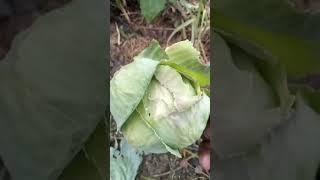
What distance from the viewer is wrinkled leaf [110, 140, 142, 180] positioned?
68 cm

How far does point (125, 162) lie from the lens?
27.3 inches

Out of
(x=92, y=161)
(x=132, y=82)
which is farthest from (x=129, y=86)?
(x=92, y=161)

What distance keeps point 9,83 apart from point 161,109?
7.1 inches

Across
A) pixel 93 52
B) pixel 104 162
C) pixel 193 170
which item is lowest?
pixel 193 170

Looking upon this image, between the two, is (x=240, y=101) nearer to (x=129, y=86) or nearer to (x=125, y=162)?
(x=129, y=86)

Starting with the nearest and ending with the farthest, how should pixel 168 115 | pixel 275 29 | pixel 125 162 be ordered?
1. pixel 275 29
2. pixel 168 115
3. pixel 125 162

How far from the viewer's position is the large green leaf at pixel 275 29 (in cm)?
47

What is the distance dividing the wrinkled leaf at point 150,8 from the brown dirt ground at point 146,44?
0.06ft

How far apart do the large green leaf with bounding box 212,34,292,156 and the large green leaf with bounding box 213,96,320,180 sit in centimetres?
1

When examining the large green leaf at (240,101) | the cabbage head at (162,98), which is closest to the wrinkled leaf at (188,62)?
the cabbage head at (162,98)

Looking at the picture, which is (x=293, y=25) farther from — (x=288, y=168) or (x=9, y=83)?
(x=9, y=83)

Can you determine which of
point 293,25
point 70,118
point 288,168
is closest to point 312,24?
point 293,25

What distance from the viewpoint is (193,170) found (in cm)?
67

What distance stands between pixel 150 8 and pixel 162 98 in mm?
104
